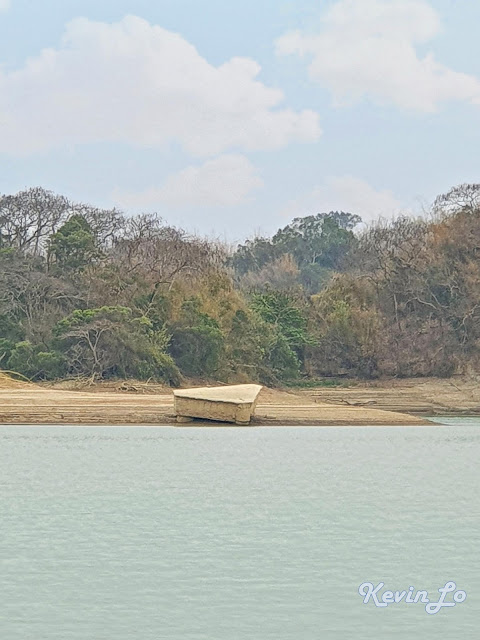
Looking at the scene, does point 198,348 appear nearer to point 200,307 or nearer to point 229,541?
point 200,307

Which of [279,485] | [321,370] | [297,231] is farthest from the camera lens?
[297,231]

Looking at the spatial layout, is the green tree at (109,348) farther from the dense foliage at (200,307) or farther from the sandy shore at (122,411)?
the sandy shore at (122,411)

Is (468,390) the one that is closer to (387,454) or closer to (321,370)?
(321,370)

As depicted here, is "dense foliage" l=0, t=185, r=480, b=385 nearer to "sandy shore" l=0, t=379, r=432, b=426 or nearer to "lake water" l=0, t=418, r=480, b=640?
"sandy shore" l=0, t=379, r=432, b=426

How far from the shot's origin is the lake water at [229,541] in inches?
599

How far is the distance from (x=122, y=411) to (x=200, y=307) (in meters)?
15.6

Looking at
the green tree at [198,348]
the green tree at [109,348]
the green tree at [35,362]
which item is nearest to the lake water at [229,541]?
the green tree at [35,362]

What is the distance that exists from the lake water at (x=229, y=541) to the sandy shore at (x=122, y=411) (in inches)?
206

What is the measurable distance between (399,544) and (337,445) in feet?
65.6

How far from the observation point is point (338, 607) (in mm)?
15883

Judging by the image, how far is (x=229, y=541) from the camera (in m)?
20.9

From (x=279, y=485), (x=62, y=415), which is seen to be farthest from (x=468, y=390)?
(x=279, y=485)

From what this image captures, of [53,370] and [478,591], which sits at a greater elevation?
[53,370]

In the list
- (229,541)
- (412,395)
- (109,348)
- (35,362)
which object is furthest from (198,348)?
(229,541)
